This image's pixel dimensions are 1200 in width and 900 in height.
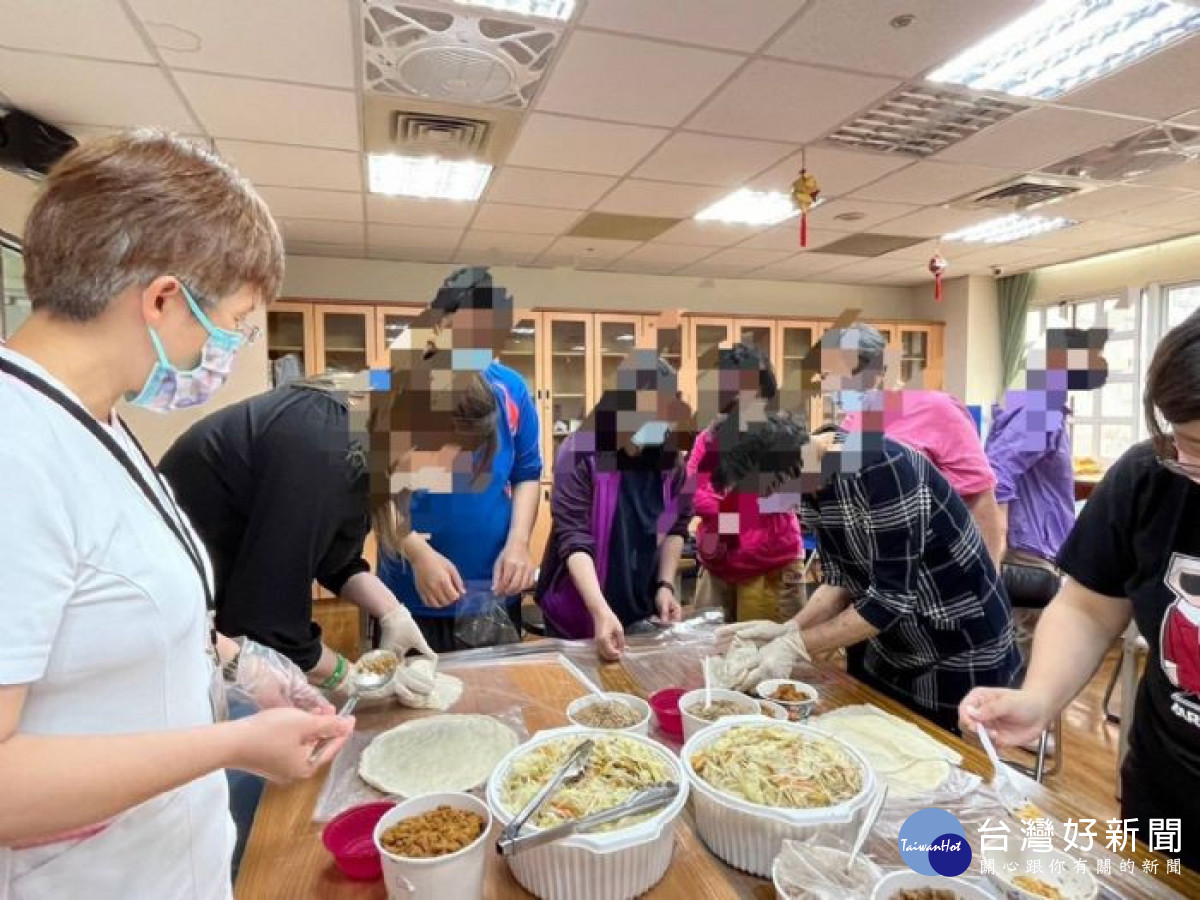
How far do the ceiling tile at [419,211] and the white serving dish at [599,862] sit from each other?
3482 millimetres

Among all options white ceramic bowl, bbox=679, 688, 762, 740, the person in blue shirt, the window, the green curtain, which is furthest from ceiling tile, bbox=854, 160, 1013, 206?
white ceramic bowl, bbox=679, 688, 762, 740

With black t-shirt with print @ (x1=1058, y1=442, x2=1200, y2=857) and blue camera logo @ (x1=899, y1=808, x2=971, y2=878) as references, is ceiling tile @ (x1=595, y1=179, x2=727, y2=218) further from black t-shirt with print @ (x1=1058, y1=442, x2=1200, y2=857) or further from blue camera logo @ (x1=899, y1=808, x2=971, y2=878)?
blue camera logo @ (x1=899, y1=808, x2=971, y2=878)

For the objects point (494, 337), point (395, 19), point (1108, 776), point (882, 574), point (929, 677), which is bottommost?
point (1108, 776)

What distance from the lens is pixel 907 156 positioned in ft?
10.2

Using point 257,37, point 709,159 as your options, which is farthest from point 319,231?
point 709,159

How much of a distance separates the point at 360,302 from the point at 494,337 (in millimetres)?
3512

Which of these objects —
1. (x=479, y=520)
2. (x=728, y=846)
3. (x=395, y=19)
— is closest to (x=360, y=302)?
(x=395, y=19)

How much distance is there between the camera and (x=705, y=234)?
4375 millimetres

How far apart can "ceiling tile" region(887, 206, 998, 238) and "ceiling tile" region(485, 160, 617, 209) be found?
192cm

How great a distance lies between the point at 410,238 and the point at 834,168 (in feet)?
8.76

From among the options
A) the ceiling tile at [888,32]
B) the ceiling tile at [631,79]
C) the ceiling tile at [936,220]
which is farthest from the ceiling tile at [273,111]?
the ceiling tile at [936,220]

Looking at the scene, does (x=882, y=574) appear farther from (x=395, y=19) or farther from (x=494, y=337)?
(x=395, y=19)

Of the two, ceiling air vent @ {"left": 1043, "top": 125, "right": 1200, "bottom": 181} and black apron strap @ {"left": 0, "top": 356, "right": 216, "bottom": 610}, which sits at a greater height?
ceiling air vent @ {"left": 1043, "top": 125, "right": 1200, "bottom": 181}

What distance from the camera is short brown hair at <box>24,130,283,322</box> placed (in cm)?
Result: 60
